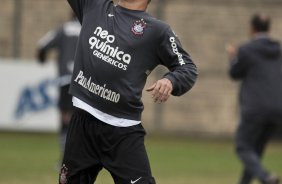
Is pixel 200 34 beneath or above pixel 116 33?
beneath

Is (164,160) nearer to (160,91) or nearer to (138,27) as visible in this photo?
(138,27)

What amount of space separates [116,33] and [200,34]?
46.2 ft

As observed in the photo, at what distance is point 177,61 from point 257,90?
4960 mm

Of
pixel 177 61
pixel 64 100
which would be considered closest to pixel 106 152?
pixel 177 61

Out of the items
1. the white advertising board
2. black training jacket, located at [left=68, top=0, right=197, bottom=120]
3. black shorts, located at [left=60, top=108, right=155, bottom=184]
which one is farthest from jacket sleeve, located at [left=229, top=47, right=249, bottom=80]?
the white advertising board

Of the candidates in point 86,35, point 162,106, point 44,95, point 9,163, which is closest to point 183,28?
point 162,106

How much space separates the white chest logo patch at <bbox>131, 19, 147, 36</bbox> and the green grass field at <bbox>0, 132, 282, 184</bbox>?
3.98 meters

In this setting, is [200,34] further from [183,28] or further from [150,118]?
[150,118]

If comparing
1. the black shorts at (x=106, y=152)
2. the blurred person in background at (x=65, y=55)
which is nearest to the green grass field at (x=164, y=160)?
the blurred person in background at (x=65, y=55)

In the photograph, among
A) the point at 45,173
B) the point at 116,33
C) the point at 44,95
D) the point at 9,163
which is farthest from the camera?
the point at 44,95

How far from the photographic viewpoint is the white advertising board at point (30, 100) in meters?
19.4

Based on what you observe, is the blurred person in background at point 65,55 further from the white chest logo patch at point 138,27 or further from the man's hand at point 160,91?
the man's hand at point 160,91

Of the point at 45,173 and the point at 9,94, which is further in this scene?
the point at 9,94

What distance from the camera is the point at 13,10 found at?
21.0 metres
